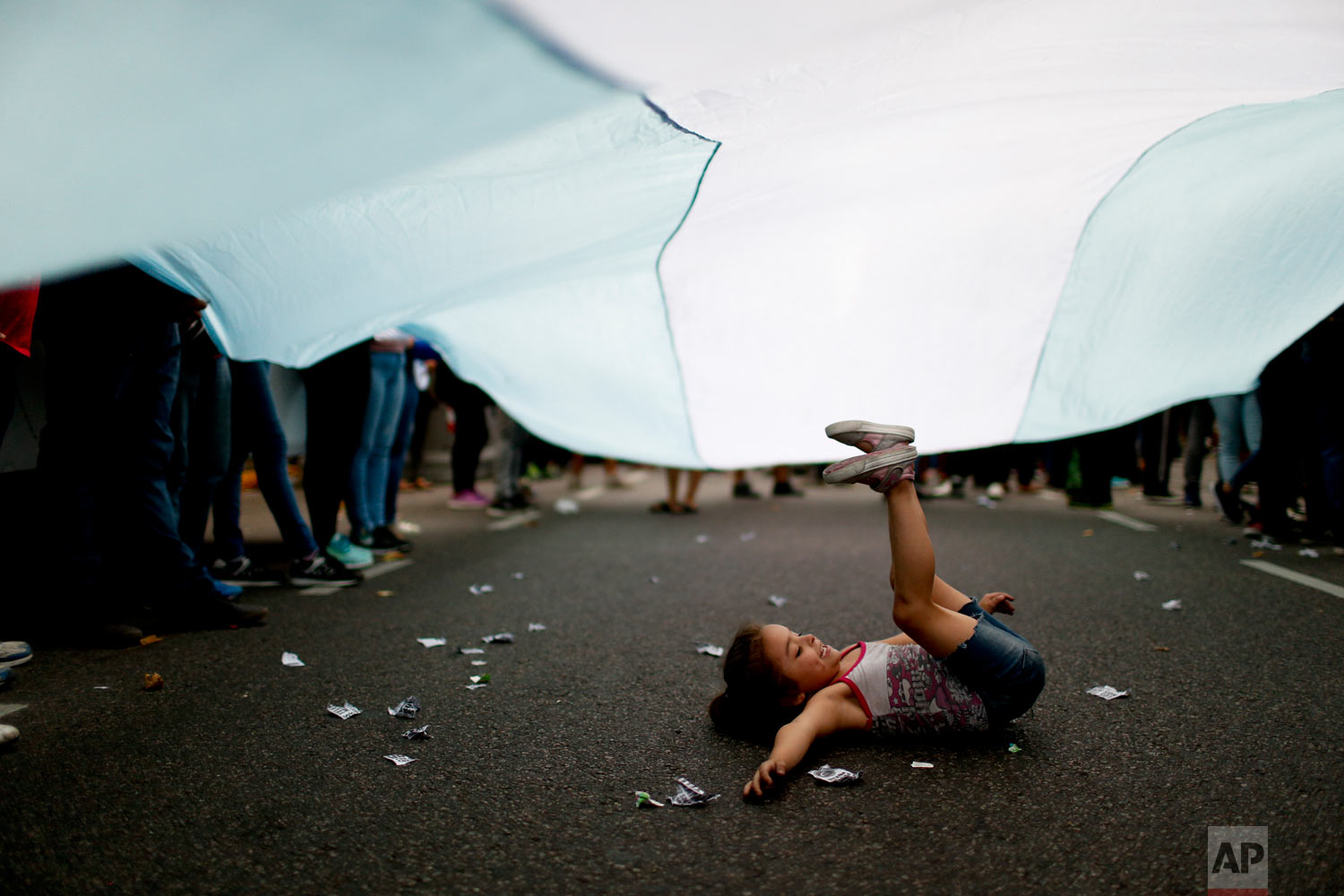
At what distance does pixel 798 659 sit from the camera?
236 centimetres

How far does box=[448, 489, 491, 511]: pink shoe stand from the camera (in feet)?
27.6

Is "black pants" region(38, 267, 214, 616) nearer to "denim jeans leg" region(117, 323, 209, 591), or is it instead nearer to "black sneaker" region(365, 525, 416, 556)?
"denim jeans leg" region(117, 323, 209, 591)

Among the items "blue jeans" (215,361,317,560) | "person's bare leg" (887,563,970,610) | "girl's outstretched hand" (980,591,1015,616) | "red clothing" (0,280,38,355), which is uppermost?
"red clothing" (0,280,38,355)

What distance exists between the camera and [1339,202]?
311cm

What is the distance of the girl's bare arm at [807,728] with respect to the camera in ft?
6.58

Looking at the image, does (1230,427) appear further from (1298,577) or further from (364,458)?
(364,458)

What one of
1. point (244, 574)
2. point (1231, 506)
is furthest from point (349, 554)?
point (1231, 506)

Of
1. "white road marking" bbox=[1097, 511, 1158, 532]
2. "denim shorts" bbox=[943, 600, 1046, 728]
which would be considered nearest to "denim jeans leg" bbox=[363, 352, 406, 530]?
"denim shorts" bbox=[943, 600, 1046, 728]

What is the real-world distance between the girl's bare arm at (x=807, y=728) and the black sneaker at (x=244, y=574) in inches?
129

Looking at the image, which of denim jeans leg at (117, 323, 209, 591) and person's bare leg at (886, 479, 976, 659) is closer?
person's bare leg at (886, 479, 976, 659)

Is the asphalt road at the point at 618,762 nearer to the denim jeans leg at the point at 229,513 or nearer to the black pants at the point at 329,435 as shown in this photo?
the black pants at the point at 329,435

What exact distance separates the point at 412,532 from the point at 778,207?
4.37 m

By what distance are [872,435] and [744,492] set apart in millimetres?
7399

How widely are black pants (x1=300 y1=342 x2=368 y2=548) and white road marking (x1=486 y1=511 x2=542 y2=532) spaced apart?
2090mm
